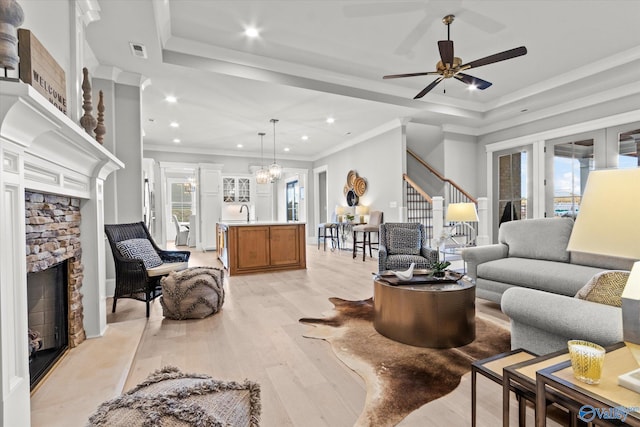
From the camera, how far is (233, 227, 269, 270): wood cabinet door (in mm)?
5246

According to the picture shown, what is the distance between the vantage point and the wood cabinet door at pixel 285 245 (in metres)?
5.53

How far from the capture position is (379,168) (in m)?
7.01

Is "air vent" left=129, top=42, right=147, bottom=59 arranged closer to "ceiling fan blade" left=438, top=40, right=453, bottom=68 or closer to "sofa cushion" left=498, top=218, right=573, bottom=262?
"ceiling fan blade" left=438, top=40, right=453, bottom=68

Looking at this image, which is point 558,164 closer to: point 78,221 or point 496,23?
point 496,23

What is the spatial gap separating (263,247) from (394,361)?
142 inches

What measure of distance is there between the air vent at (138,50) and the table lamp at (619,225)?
4.02 meters

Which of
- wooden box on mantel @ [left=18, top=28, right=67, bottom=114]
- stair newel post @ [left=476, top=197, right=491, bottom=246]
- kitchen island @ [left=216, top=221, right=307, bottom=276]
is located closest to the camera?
wooden box on mantel @ [left=18, top=28, right=67, bottom=114]

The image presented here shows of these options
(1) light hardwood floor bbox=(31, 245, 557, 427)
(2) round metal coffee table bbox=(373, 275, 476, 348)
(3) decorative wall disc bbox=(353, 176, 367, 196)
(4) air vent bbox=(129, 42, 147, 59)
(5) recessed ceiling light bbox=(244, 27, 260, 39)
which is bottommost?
(1) light hardwood floor bbox=(31, 245, 557, 427)

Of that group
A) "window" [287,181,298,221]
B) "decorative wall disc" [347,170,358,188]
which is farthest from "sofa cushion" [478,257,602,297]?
"window" [287,181,298,221]

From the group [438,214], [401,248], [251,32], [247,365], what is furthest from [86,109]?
[438,214]

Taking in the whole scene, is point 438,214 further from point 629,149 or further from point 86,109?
point 86,109

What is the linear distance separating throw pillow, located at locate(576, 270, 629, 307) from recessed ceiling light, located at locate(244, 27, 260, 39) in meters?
3.68

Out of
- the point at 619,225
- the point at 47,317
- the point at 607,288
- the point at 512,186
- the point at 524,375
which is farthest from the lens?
the point at 512,186

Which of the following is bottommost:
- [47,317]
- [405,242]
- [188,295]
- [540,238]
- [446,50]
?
[188,295]
